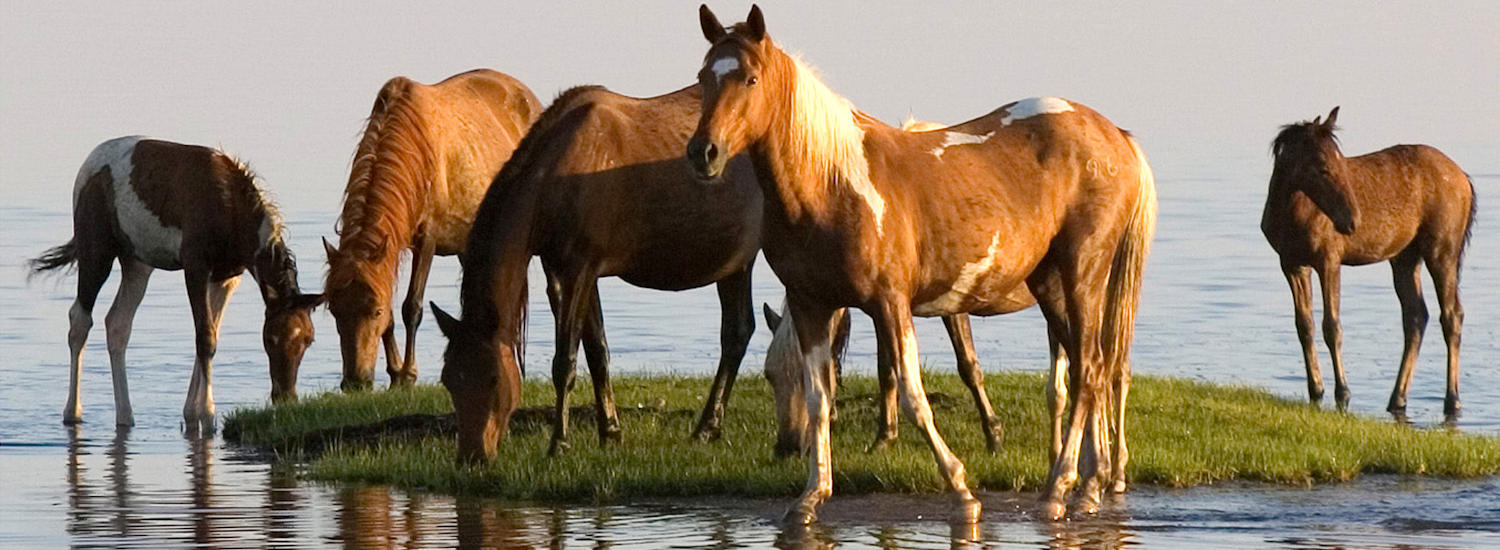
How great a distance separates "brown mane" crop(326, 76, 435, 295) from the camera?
13930 millimetres

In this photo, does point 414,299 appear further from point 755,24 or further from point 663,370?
point 755,24

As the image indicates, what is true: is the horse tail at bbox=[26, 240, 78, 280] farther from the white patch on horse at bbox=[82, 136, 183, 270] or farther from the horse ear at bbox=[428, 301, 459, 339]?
the horse ear at bbox=[428, 301, 459, 339]

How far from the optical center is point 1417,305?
18672mm

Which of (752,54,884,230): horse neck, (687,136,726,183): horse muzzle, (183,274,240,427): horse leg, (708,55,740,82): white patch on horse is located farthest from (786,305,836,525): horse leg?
(183,274,240,427): horse leg

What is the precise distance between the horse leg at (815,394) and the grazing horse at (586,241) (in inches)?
82.7

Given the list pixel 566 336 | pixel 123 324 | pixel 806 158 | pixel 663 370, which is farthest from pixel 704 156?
pixel 663 370

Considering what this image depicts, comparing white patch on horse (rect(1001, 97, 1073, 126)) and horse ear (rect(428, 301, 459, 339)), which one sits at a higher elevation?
white patch on horse (rect(1001, 97, 1073, 126))

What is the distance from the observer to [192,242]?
50.3ft

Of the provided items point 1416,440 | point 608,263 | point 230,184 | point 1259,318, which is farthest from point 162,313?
point 1416,440

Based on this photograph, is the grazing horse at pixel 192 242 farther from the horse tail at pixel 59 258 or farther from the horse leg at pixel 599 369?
the horse leg at pixel 599 369

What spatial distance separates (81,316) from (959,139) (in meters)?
7.82

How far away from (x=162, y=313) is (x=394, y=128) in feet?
36.3

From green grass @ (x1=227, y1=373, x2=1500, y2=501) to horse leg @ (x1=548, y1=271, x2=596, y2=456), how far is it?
0.49 ft

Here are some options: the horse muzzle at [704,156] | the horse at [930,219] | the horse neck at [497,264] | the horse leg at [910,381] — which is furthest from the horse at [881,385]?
the horse muzzle at [704,156]
